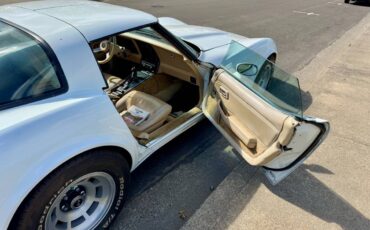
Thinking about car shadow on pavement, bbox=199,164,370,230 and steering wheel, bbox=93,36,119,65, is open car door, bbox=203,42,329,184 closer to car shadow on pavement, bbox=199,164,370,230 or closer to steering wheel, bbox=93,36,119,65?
car shadow on pavement, bbox=199,164,370,230

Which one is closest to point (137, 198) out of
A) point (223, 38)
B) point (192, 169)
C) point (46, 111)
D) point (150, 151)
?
point (150, 151)

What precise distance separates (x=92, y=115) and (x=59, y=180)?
1.44ft

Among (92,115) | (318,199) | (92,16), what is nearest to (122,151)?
(92,115)

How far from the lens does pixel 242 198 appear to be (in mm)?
2826

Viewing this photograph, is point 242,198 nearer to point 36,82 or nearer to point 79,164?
point 79,164

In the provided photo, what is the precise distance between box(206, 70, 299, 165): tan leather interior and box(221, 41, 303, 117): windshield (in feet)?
0.25

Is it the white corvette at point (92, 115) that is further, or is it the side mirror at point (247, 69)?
the side mirror at point (247, 69)

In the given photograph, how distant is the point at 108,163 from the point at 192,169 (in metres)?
1.19

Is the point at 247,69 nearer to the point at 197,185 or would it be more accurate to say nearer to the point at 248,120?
the point at 248,120

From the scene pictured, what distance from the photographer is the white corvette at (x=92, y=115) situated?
1802 millimetres

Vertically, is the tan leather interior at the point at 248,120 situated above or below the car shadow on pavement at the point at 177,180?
above

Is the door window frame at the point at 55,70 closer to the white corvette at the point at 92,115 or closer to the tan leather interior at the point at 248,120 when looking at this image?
the white corvette at the point at 92,115

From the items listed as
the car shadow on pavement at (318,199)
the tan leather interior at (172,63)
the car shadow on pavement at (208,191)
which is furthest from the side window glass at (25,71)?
the car shadow on pavement at (318,199)

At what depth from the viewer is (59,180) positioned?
1903 millimetres
